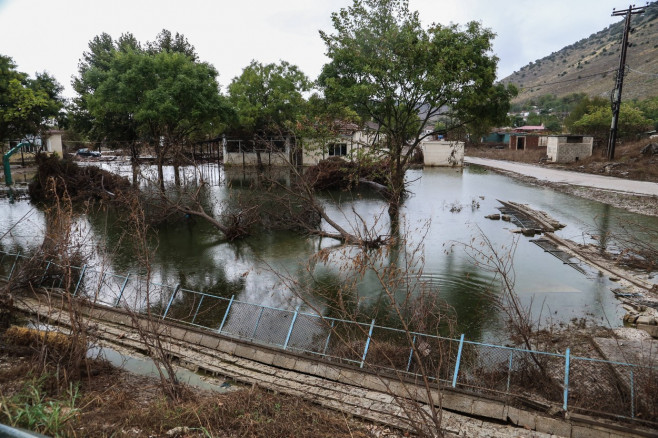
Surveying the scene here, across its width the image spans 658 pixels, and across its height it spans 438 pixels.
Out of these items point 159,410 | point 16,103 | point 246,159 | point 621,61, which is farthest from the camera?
point 246,159

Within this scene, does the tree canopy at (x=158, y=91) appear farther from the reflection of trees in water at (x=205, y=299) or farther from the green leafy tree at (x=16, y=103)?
the reflection of trees in water at (x=205, y=299)

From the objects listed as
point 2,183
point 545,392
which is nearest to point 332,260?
point 545,392

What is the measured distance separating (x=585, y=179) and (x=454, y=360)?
31.0m

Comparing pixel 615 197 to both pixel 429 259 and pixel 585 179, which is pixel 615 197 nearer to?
pixel 585 179

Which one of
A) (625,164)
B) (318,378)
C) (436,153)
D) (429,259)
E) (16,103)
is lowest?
(318,378)

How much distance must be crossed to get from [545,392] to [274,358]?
16.0 feet

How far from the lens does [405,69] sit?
1994cm

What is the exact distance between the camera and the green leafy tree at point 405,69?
19391mm

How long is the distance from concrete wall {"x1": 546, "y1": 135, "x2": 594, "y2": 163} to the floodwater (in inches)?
721

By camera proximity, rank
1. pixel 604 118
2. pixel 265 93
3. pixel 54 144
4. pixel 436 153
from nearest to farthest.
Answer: pixel 265 93 → pixel 54 144 → pixel 436 153 → pixel 604 118

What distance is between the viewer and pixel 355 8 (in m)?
21.2

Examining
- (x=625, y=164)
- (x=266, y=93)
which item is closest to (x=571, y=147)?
(x=625, y=164)

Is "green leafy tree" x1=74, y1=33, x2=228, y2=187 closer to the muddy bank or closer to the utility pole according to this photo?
the muddy bank

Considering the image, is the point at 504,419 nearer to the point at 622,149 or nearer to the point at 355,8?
the point at 355,8
